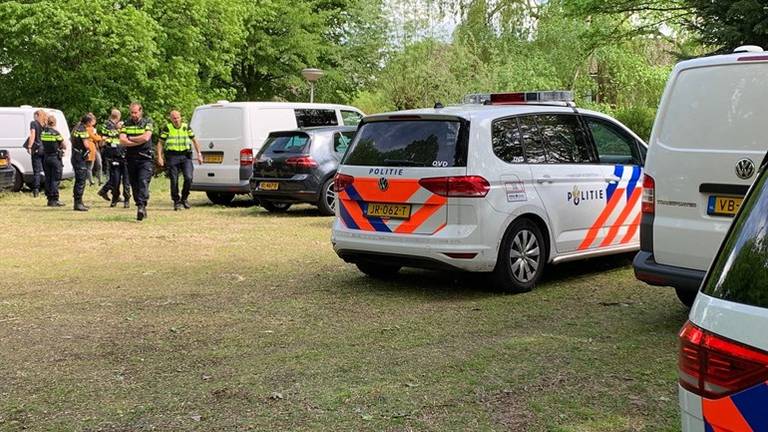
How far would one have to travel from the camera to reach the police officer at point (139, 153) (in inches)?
484

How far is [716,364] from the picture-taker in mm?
1947

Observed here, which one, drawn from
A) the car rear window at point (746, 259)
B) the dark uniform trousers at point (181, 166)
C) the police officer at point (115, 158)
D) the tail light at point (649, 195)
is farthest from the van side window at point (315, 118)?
the car rear window at point (746, 259)

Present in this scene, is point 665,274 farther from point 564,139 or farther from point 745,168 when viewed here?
point 564,139

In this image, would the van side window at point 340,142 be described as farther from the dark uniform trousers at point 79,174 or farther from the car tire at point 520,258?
the car tire at point 520,258

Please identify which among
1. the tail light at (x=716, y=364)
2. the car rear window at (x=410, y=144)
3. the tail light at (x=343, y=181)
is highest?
the car rear window at (x=410, y=144)

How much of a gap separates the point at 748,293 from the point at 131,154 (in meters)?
11.6

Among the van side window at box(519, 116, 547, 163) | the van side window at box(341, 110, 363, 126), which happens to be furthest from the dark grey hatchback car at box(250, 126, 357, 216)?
the van side window at box(519, 116, 547, 163)

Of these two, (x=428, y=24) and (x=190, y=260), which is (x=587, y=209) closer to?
(x=190, y=260)

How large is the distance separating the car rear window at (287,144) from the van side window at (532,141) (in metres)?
6.42

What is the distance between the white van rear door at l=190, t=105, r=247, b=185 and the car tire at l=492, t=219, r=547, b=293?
822cm

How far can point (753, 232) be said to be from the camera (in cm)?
204

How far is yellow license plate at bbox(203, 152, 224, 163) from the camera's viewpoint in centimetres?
1440

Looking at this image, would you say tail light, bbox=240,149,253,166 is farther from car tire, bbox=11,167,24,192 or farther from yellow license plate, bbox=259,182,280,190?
car tire, bbox=11,167,24,192

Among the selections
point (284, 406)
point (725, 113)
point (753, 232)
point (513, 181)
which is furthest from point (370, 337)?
point (753, 232)
